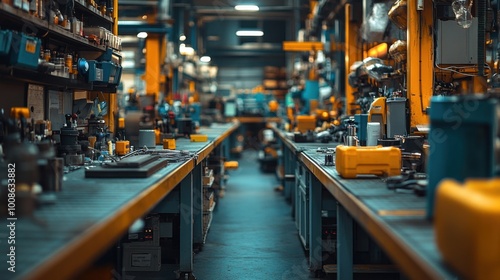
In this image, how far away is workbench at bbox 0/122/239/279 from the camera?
1.54 m

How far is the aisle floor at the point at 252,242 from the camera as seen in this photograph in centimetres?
465

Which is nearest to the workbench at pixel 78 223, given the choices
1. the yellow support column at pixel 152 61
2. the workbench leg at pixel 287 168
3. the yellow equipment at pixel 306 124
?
the workbench leg at pixel 287 168

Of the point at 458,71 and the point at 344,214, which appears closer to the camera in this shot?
the point at 344,214

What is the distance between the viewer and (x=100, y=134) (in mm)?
4359

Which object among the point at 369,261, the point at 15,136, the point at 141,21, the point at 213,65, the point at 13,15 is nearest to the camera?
the point at 15,136

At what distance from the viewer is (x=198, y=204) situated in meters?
5.18

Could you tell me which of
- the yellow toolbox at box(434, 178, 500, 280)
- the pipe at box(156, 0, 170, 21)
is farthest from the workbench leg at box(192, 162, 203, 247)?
the pipe at box(156, 0, 170, 21)

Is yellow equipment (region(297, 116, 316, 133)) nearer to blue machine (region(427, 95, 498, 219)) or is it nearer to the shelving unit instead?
the shelving unit

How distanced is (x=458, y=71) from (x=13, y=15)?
121 inches

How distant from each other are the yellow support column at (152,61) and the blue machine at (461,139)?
25.3 feet

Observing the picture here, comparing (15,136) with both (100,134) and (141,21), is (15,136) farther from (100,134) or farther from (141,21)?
(141,21)

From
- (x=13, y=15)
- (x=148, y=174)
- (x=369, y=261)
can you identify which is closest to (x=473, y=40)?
(x=369, y=261)

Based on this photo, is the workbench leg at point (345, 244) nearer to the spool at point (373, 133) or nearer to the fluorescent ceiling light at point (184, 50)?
the spool at point (373, 133)

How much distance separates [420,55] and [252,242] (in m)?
2.30
